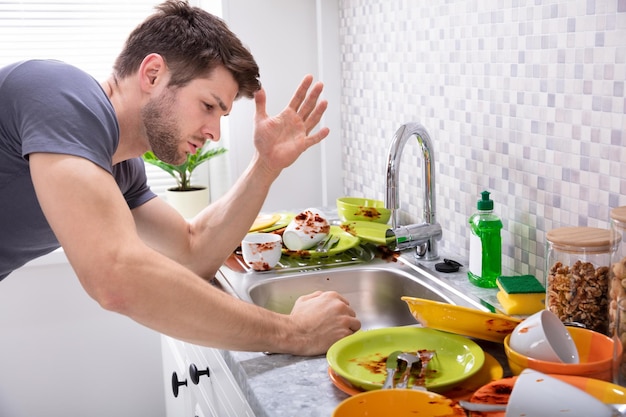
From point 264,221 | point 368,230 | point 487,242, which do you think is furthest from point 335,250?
point 487,242

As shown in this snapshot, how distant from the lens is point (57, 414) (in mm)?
2680

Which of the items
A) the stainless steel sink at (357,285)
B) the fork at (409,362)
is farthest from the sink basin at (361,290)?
the fork at (409,362)

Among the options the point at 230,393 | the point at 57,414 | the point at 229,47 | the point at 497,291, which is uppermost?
the point at 229,47

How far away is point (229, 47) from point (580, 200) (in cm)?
77

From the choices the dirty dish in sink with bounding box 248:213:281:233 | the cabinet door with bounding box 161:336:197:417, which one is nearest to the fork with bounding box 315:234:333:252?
the dirty dish in sink with bounding box 248:213:281:233

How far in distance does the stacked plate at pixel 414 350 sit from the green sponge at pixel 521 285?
17 centimetres

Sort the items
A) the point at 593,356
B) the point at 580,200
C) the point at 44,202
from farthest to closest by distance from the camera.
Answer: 1. the point at 580,200
2. the point at 44,202
3. the point at 593,356

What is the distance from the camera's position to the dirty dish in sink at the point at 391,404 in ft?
3.16

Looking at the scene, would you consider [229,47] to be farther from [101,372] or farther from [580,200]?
[101,372]

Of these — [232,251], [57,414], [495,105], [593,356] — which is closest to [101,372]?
[57,414]

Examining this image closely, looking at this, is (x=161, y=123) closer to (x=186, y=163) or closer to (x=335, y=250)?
(x=335, y=250)

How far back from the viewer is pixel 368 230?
197cm

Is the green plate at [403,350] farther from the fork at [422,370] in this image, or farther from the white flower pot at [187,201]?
the white flower pot at [187,201]

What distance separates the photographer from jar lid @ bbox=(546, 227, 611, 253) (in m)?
1.18
